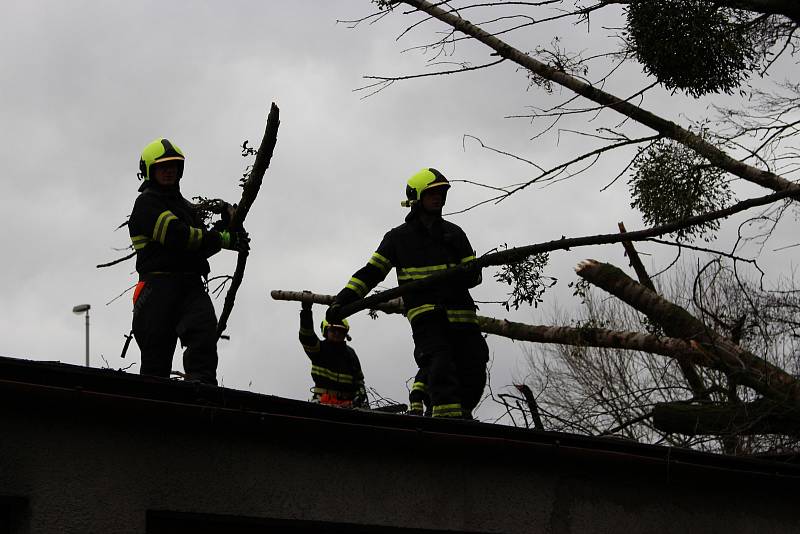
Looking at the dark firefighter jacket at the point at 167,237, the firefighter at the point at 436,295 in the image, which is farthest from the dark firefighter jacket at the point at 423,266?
the dark firefighter jacket at the point at 167,237

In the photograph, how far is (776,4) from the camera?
9.79 m

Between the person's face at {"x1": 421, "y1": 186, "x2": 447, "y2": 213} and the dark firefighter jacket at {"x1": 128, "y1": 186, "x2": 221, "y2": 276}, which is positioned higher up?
the person's face at {"x1": 421, "y1": 186, "x2": 447, "y2": 213}

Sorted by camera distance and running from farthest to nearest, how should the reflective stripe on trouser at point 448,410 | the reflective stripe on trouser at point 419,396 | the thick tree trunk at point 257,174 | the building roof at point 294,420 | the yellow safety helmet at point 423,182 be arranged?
the reflective stripe on trouser at point 419,396 < the yellow safety helmet at point 423,182 < the reflective stripe on trouser at point 448,410 < the thick tree trunk at point 257,174 < the building roof at point 294,420

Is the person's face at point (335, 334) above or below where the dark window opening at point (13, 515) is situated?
above

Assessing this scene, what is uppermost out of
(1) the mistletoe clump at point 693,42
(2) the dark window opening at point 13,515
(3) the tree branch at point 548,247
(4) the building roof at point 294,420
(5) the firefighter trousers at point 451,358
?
(1) the mistletoe clump at point 693,42

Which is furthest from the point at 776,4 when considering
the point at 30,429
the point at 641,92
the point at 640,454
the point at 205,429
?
the point at 30,429

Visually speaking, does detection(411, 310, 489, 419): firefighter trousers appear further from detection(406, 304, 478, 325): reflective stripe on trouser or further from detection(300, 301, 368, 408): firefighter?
detection(300, 301, 368, 408): firefighter

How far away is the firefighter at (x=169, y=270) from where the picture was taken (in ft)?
23.1

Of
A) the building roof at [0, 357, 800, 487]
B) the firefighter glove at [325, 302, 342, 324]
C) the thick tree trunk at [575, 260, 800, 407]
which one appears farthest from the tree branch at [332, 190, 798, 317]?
the thick tree trunk at [575, 260, 800, 407]

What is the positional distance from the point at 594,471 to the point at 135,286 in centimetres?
294

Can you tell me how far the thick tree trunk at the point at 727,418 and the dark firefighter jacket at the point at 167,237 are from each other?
389 cm

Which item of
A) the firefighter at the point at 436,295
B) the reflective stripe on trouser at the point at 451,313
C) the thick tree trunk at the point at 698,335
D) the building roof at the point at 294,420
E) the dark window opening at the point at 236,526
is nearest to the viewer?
the building roof at the point at 294,420

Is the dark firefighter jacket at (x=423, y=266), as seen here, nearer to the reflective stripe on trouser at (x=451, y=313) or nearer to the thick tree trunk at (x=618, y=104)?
the reflective stripe on trouser at (x=451, y=313)

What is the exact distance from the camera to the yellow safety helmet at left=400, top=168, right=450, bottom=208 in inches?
322
